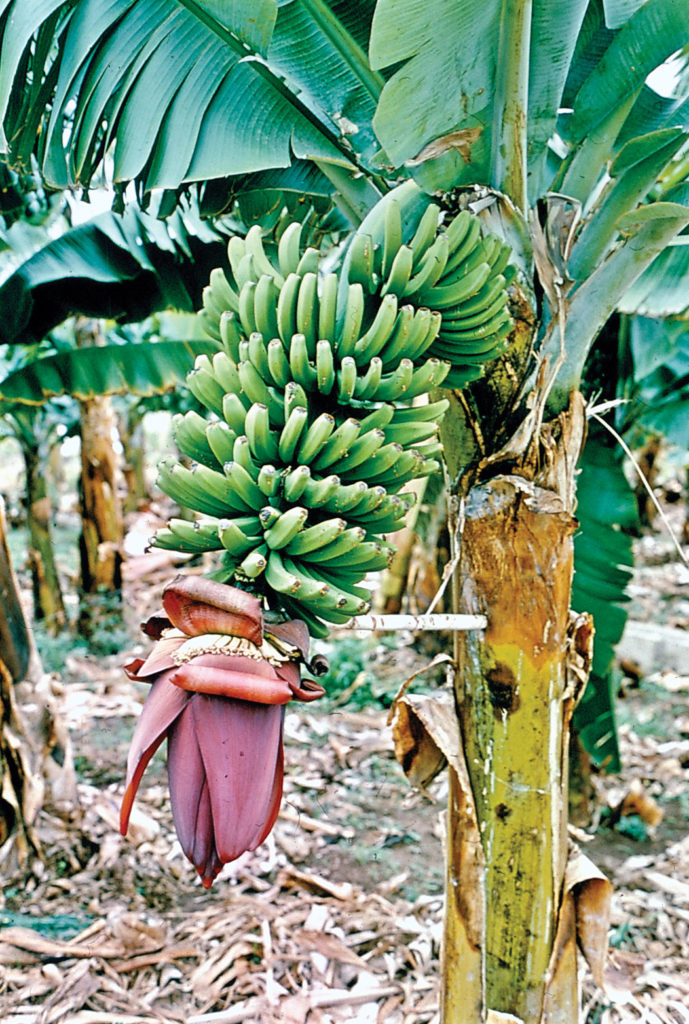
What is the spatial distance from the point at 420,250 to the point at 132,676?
0.60m

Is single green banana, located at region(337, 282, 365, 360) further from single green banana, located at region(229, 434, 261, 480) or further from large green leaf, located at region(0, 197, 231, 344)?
large green leaf, located at region(0, 197, 231, 344)

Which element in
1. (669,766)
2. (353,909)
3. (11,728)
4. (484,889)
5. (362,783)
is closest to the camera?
(484,889)

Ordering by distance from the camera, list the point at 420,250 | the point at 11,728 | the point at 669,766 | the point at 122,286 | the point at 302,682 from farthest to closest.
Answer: the point at 669,766
the point at 122,286
the point at 11,728
the point at 420,250
the point at 302,682

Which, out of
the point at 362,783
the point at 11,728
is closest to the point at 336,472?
the point at 11,728

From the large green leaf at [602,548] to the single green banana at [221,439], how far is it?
1.69 m

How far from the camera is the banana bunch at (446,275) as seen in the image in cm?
81

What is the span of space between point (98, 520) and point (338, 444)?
4.44 metres

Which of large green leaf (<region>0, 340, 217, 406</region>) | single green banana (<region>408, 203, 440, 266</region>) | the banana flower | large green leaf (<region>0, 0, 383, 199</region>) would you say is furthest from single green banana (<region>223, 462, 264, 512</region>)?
large green leaf (<region>0, 340, 217, 406</region>)

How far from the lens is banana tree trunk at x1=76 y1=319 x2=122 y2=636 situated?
466 centimetres

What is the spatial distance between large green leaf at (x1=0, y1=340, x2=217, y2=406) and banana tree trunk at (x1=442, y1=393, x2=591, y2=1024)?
1.79m

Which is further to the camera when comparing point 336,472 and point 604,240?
point 604,240

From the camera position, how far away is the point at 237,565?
70 cm

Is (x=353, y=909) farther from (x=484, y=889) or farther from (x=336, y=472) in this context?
(x=336, y=472)

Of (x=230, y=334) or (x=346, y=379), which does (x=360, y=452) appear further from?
(x=230, y=334)
